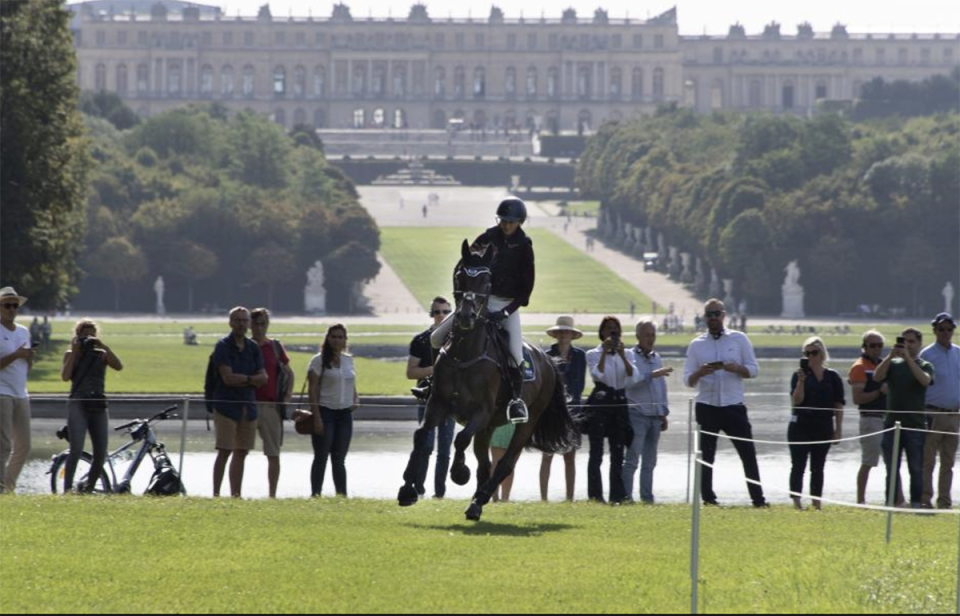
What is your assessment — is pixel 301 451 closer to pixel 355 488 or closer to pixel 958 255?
pixel 355 488

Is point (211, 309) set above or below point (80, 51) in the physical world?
below

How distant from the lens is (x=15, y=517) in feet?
51.3

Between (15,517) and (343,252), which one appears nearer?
(15,517)

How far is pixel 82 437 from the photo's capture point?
19156 mm

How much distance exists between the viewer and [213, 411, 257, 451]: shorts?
63.6ft

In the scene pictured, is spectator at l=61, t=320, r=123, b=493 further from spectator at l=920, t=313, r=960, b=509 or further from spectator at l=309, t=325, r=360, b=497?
spectator at l=920, t=313, r=960, b=509

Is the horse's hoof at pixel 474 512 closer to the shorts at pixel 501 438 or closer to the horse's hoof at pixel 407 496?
the horse's hoof at pixel 407 496

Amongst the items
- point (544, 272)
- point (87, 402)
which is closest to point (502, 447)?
point (87, 402)

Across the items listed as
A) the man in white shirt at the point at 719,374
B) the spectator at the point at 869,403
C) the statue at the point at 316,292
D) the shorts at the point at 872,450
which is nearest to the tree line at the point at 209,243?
the statue at the point at 316,292

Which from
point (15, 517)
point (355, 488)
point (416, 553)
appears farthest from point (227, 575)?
point (355, 488)

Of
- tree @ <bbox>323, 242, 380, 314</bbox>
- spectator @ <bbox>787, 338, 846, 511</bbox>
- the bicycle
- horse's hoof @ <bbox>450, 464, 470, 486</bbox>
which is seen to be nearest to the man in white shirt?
spectator @ <bbox>787, 338, 846, 511</bbox>

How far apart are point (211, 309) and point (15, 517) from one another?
258 feet

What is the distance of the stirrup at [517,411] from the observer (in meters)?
15.8

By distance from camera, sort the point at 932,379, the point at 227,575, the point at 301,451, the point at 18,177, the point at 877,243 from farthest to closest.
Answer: the point at 877,243
the point at 18,177
the point at 301,451
the point at 932,379
the point at 227,575
